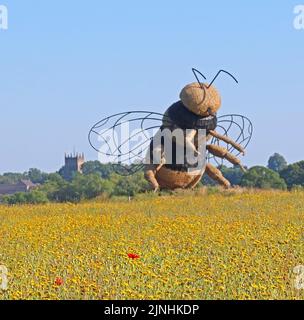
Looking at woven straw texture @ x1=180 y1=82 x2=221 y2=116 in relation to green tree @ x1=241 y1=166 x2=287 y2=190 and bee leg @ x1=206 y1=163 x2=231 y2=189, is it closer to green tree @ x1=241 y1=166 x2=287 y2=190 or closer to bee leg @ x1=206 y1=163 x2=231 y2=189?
bee leg @ x1=206 y1=163 x2=231 y2=189

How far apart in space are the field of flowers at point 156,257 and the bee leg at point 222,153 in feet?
47.8

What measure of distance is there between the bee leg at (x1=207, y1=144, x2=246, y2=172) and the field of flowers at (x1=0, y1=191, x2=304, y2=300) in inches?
574

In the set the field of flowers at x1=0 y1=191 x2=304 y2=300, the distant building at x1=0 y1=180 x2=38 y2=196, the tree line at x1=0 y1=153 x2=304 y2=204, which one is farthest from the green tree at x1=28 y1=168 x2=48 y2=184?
the field of flowers at x1=0 y1=191 x2=304 y2=300

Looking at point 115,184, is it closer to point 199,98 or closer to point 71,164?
point 199,98

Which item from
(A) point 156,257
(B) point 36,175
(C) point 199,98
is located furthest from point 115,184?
(B) point 36,175

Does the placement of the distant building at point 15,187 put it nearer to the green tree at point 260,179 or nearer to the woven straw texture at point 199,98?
the green tree at point 260,179

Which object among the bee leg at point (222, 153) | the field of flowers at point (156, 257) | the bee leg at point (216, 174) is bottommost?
the field of flowers at point (156, 257)

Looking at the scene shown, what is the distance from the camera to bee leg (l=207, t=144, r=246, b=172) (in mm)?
32031

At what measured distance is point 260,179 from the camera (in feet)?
186

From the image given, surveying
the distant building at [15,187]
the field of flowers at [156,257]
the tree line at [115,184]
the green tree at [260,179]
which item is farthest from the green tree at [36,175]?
the field of flowers at [156,257]

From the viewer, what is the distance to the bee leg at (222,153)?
105ft

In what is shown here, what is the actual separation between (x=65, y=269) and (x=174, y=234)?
3.90 metres
